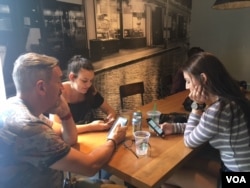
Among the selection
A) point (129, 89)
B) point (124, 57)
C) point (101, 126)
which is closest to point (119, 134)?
point (101, 126)

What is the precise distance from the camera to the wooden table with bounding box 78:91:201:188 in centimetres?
103

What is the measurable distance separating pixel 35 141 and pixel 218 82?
89cm

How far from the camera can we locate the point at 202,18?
13.3ft

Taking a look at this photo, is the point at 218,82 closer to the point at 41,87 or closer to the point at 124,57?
the point at 41,87

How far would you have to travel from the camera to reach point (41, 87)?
3.41 ft

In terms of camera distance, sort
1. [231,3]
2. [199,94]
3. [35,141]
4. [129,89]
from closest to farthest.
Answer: [35,141]
[199,94]
[231,3]
[129,89]

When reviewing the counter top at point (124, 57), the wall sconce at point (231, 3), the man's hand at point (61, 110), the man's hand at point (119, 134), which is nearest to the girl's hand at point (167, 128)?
the man's hand at point (119, 134)

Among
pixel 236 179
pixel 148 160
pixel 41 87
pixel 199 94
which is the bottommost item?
pixel 236 179

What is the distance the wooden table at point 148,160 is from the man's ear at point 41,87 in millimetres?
410

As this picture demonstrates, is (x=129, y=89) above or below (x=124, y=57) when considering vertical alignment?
below

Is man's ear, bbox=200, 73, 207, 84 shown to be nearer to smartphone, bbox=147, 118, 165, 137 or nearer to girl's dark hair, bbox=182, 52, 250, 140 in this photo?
girl's dark hair, bbox=182, 52, 250, 140

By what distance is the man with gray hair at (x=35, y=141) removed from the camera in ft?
2.98

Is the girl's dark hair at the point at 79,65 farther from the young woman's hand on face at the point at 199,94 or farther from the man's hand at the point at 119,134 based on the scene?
the young woman's hand on face at the point at 199,94

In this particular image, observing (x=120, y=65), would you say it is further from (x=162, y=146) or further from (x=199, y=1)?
(x=199, y=1)
